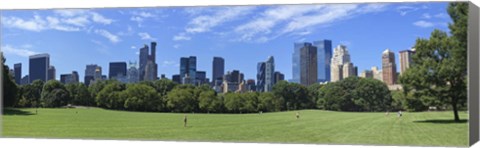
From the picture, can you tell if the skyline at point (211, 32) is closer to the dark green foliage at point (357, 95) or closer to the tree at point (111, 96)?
the dark green foliage at point (357, 95)

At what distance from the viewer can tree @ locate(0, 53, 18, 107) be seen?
20.2 meters

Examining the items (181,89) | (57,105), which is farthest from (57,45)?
(181,89)

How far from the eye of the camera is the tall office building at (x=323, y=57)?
726 inches

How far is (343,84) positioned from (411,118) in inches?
87.4

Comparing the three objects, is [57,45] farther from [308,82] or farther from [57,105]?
[308,82]

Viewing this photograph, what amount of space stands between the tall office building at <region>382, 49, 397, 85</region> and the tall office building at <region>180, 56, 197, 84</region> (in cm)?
538

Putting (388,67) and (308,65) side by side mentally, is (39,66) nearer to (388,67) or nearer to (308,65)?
(308,65)

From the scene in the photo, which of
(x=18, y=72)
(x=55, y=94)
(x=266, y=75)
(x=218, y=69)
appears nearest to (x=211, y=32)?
(x=218, y=69)

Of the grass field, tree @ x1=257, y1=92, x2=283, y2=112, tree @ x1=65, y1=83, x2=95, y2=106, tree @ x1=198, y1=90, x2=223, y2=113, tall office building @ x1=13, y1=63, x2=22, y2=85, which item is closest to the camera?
the grass field

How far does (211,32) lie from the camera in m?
19.4

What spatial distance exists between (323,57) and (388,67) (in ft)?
5.82

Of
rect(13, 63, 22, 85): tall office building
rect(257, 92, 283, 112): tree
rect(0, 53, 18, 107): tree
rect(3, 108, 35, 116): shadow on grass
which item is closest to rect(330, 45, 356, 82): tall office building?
rect(257, 92, 283, 112): tree

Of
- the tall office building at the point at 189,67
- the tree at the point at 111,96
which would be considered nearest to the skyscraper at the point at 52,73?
the tree at the point at 111,96

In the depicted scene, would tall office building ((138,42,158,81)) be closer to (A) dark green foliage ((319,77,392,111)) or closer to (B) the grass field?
(B) the grass field
